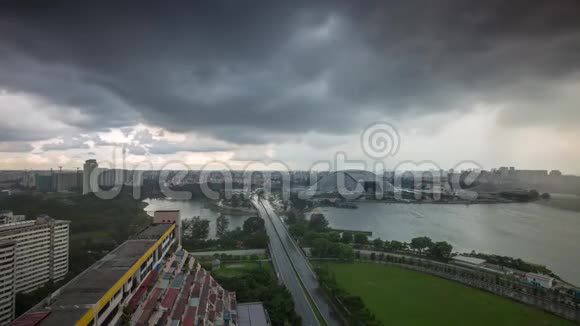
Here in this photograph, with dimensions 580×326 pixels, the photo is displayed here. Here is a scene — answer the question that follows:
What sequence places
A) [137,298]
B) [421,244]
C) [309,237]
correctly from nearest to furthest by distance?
[137,298] < [421,244] < [309,237]

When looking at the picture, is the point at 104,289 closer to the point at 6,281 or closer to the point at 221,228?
the point at 6,281

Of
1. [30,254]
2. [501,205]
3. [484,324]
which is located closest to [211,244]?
[30,254]

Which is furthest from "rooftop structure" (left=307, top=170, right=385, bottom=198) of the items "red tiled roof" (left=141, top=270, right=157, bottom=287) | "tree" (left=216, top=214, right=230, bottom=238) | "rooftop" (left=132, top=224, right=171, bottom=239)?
"red tiled roof" (left=141, top=270, right=157, bottom=287)

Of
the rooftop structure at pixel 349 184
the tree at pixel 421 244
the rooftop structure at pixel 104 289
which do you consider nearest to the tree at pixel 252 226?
the tree at pixel 421 244

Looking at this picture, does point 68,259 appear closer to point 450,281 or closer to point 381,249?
point 381,249

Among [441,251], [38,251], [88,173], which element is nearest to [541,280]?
[441,251]

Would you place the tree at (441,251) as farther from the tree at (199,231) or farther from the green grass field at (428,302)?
the tree at (199,231)

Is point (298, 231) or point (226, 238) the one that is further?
point (298, 231)
